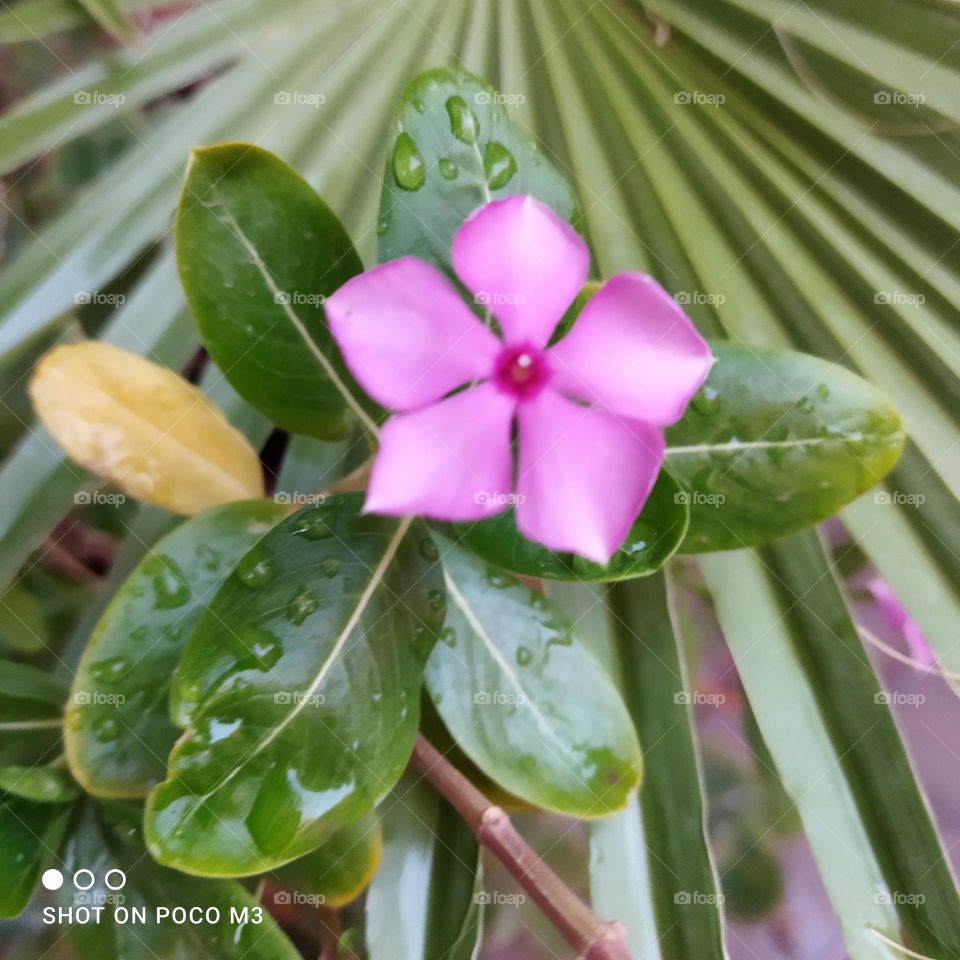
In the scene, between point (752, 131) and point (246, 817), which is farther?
point (752, 131)

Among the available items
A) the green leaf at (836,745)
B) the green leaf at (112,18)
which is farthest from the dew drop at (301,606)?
the green leaf at (112,18)

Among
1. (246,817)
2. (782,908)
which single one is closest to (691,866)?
(782,908)

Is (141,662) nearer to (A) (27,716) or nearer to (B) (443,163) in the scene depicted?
(A) (27,716)

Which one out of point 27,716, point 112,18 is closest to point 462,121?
point 112,18

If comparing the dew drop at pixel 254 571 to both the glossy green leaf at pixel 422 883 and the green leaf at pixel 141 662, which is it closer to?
the green leaf at pixel 141 662

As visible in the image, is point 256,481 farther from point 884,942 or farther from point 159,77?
point 884,942

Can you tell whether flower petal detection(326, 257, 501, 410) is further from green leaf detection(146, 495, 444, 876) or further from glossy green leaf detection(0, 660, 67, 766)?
glossy green leaf detection(0, 660, 67, 766)
